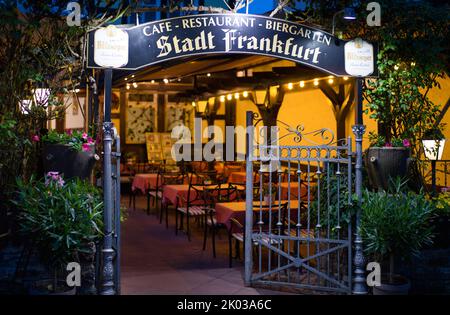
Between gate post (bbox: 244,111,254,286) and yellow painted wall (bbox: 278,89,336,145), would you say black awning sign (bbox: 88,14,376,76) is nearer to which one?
gate post (bbox: 244,111,254,286)

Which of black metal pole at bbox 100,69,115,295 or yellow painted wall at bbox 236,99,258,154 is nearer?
black metal pole at bbox 100,69,115,295

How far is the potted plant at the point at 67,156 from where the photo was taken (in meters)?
6.62

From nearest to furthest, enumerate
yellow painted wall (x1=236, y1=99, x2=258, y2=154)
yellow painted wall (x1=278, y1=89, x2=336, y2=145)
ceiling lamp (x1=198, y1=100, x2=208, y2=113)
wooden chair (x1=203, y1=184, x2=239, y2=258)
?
1. wooden chair (x1=203, y1=184, x2=239, y2=258)
2. yellow painted wall (x1=278, y1=89, x2=336, y2=145)
3. ceiling lamp (x1=198, y1=100, x2=208, y2=113)
4. yellow painted wall (x1=236, y1=99, x2=258, y2=154)

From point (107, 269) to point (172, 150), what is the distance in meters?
13.1

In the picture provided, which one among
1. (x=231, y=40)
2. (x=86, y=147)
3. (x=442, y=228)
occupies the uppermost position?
(x=231, y=40)

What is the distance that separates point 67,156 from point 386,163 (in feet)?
12.4

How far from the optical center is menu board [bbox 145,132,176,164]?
741 inches

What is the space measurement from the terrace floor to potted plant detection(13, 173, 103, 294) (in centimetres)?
93

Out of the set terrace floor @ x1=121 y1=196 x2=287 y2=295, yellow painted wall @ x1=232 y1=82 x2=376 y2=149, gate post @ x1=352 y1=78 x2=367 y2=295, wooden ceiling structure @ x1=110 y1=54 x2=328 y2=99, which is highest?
wooden ceiling structure @ x1=110 y1=54 x2=328 y2=99

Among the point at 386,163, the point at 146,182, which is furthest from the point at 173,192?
the point at 386,163

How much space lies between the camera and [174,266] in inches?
320

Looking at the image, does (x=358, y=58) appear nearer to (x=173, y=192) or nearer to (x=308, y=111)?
(x=173, y=192)

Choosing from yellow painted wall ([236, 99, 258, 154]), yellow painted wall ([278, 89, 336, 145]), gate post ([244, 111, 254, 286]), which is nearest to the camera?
gate post ([244, 111, 254, 286])

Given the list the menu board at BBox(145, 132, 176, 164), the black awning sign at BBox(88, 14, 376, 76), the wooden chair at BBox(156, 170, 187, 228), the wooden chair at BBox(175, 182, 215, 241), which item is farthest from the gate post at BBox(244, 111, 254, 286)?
the menu board at BBox(145, 132, 176, 164)
